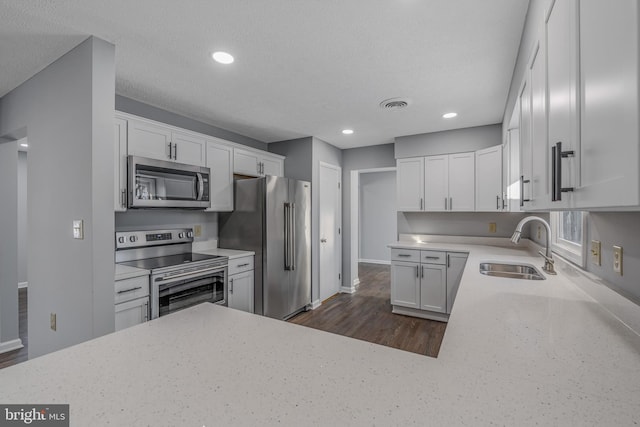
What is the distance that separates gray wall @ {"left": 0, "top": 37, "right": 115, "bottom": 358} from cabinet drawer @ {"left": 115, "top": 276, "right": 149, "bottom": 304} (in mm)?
204

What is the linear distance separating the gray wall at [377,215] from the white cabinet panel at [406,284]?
3.16 metres

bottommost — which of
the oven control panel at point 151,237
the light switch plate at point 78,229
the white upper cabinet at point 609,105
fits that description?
the oven control panel at point 151,237

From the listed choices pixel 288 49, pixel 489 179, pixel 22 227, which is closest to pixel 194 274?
pixel 288 49

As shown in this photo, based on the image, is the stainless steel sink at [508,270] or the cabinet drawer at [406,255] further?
the cabinet drawer at [406,255]

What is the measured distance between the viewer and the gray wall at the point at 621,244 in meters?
1.03

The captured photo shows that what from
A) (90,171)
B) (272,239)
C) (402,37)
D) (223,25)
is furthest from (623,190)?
(272,239)

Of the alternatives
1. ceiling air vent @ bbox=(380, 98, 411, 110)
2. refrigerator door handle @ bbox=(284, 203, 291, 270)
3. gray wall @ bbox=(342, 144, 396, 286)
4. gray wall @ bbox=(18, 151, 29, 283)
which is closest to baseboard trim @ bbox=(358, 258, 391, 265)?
gray wall @ bbox=(342, 144, 396, 286)

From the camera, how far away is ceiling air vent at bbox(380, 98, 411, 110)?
275 centimetres

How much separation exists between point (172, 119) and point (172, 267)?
1.67 metres

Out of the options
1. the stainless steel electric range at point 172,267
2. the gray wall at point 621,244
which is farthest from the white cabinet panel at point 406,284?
the gray wall at point 621,244

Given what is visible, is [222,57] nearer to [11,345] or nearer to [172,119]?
[172,119]

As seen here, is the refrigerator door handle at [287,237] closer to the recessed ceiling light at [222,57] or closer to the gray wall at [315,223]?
the gray wall at [315,223]

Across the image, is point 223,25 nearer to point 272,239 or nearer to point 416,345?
point 272,239

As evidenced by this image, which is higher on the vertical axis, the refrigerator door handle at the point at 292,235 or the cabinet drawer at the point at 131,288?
the refrigerator door handle at the point at 292,235
